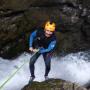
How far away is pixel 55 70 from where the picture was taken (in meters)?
17.0

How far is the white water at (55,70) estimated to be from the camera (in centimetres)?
1548

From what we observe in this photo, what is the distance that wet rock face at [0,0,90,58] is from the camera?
16.0 metres

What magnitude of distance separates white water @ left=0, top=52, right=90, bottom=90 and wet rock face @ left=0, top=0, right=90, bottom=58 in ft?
1.49

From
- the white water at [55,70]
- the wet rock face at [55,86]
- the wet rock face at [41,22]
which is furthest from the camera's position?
the wet rock face at [41,22]

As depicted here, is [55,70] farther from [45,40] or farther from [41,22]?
[45,40]

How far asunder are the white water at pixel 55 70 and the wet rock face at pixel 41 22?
45 centimetres

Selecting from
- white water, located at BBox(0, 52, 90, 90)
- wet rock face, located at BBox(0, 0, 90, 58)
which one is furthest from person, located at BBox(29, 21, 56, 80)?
wet rock face, located at BBox(0, 0, 90, 58)

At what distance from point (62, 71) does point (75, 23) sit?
2.62 metres

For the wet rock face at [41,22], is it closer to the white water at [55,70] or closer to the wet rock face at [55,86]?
the white water at [55,70]

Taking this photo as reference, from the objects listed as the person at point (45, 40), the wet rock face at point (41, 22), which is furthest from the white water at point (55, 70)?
the person at point (45, 40)

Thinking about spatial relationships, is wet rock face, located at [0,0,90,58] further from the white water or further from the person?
the person

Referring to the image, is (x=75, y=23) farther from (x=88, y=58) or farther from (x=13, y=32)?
(x=13, y=32)

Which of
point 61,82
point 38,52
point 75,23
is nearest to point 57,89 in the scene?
point 61,82

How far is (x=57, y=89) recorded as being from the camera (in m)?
11.8
